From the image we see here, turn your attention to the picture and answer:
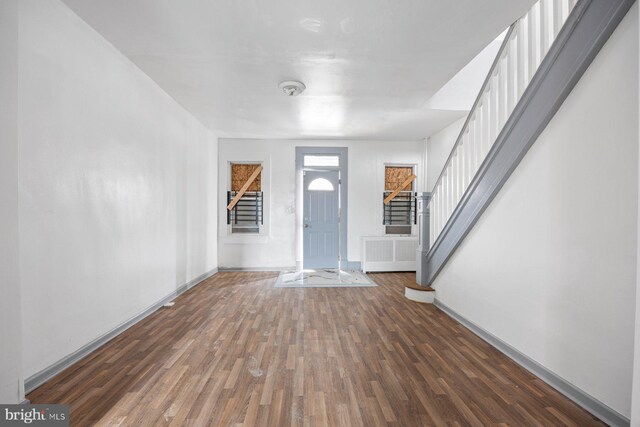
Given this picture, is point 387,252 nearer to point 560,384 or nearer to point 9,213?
point 560,384

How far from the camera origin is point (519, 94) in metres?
2.24

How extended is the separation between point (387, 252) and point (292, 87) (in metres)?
3.84

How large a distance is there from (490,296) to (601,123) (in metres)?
1.71

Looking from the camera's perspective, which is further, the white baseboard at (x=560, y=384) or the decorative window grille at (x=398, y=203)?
the decorative window grille at (x=398, y=203)

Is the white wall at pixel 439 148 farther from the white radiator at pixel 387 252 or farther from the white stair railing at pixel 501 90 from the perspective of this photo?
the white stair railing at pixel 501 90

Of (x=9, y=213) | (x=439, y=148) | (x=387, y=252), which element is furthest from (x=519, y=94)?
(x=387, y=252)

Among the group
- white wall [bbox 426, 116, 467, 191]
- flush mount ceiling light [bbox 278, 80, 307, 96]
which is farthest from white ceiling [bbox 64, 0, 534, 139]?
white wall [bbox 426, 116, 467, 191]

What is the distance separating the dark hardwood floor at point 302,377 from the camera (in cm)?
163

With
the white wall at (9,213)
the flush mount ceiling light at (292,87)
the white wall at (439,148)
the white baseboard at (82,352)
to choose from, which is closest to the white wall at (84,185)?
the white baseboard at (82,352)

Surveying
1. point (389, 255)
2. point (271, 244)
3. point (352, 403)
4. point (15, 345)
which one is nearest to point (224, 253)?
point (271, 244)

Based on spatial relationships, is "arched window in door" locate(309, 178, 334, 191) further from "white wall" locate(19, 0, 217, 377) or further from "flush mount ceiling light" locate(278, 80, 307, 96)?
"white wall" locate(19, 0, 217, 377)

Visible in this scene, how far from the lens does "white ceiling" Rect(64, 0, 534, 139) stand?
81.2 inches

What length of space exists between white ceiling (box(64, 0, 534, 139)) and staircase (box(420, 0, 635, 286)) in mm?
252

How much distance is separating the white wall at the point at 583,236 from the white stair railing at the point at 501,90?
47 cm
